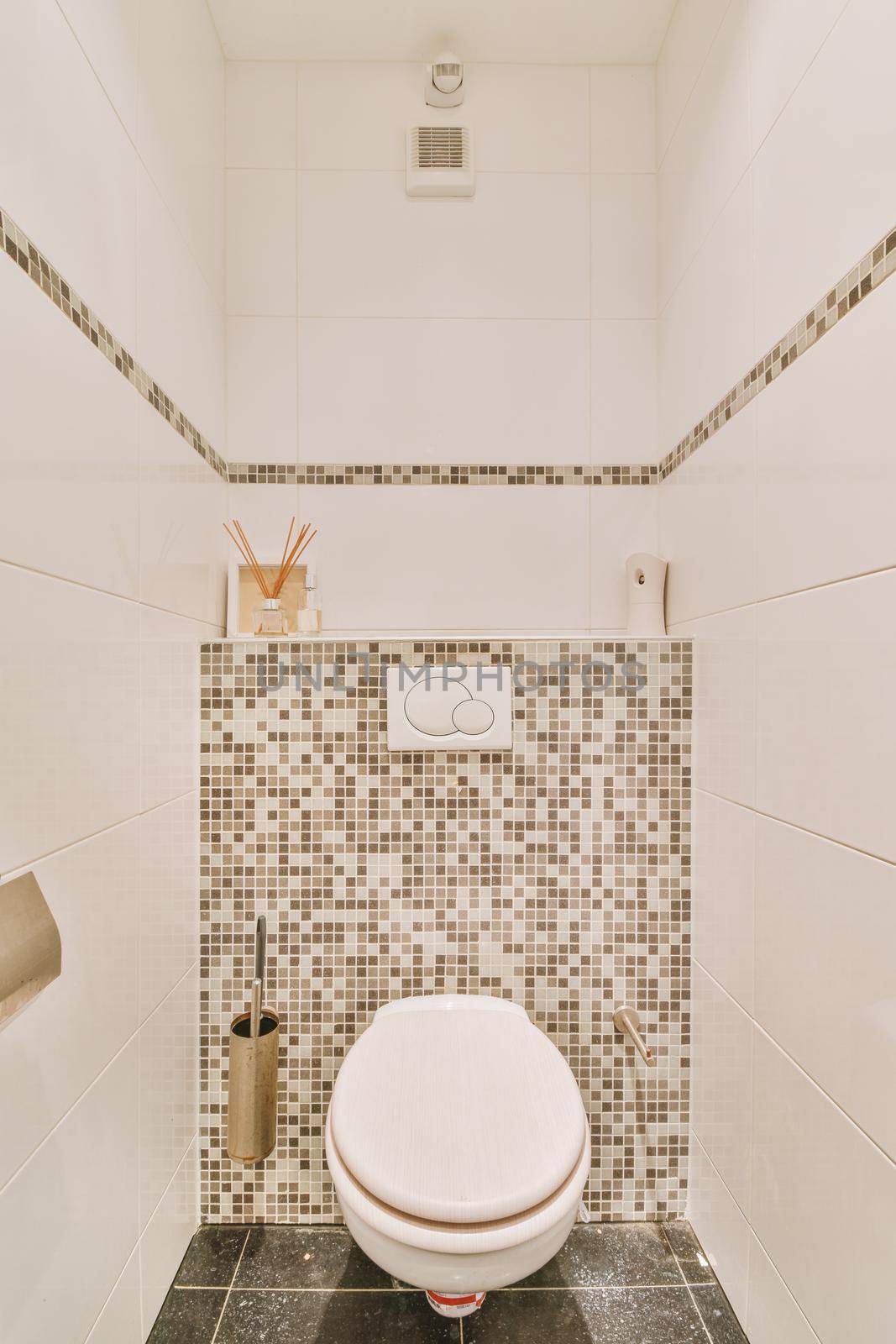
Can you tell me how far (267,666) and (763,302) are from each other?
110 centimetres

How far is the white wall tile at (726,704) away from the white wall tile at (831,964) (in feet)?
0.43

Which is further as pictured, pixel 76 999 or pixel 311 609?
pixel 311 609

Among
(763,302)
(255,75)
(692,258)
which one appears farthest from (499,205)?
(763,302)

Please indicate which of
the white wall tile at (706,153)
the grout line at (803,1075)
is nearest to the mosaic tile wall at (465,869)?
the grout line at (803,1075)

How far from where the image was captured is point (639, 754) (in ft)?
5.01

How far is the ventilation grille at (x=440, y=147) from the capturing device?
174 centimetres

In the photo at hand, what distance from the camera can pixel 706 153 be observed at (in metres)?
1.46

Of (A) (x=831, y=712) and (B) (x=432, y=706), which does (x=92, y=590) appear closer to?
(B) (x=432, y=706)

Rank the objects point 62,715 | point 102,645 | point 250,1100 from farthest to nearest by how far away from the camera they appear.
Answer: point 250,1100 < point 102,645 < point 62,715

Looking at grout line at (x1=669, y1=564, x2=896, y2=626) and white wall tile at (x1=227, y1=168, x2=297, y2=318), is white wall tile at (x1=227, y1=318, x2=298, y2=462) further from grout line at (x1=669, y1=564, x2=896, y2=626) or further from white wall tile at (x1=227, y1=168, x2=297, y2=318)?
grout line at (x1=669, y1=564, x2=896, y2=626)

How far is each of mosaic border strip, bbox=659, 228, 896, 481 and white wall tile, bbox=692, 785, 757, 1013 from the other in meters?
0.71

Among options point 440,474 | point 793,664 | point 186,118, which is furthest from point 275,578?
point 793,664

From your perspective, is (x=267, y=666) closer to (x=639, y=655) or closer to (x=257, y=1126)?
(x=639, y=655)

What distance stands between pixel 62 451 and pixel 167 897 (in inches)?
31.4
